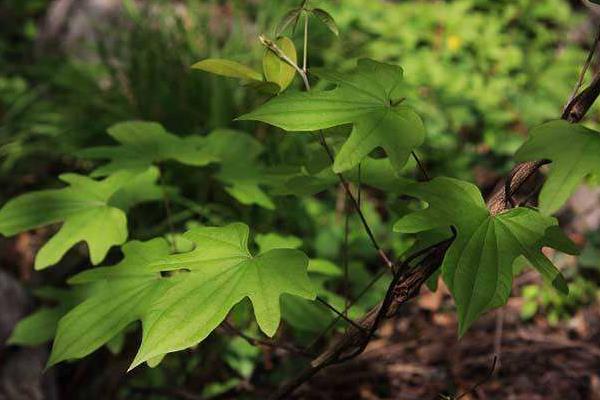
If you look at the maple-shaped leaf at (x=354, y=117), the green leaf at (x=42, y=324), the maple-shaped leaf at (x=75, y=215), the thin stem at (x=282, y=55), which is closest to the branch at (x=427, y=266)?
the maple-shaped leaf at (x=354, y=117)

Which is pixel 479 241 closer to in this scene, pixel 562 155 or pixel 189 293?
pixel 562 155

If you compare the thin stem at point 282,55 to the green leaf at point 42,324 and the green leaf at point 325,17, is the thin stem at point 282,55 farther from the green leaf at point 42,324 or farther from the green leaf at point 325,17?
the green leaf at point 42,324

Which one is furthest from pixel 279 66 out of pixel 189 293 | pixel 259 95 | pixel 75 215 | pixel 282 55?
pixel 259 95

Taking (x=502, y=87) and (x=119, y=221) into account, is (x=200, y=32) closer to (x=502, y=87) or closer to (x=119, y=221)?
(x=502, y=87)

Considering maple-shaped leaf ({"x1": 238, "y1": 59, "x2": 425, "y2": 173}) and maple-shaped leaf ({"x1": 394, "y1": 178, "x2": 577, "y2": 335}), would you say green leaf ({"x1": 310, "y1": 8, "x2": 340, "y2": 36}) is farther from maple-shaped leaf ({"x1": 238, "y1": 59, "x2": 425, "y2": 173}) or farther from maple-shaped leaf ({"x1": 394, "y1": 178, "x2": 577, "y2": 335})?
maple-shaped leaf ({"x1": 394, "y1": 178, "x2": 577, "y2": 335})

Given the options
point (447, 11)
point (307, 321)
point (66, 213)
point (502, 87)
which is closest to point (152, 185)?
point (66, 213)

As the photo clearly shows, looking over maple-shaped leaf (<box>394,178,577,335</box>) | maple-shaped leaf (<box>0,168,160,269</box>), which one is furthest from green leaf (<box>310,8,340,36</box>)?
maple-shaped leaf (<box>0,168,160,269</box>)
